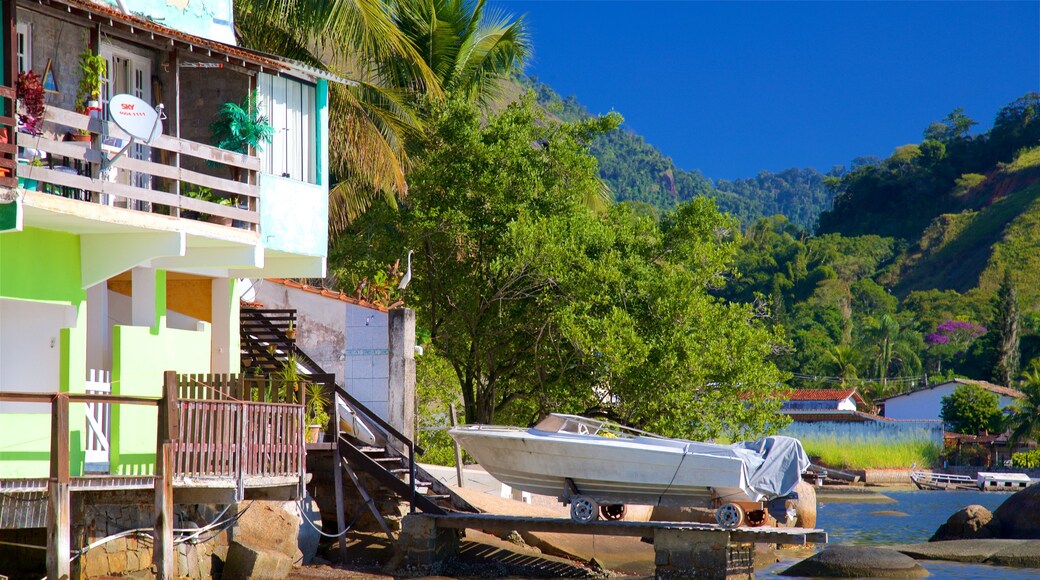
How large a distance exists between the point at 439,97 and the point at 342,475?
9946mm

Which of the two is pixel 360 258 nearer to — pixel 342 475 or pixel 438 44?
pixel 438 44

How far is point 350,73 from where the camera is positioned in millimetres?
29703

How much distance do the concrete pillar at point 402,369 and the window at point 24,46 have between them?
7.86 metres

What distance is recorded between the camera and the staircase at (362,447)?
19688 mm

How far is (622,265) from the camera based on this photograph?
24.1 m

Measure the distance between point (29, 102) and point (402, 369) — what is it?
29.2 feet

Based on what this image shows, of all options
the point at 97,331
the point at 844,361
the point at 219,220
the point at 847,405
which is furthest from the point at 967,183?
the point at 97,331

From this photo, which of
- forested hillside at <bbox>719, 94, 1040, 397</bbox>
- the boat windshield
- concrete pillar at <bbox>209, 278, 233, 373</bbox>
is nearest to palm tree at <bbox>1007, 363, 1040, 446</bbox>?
forested hillside at <bbox>719, 94, 1040, 397</bbox>

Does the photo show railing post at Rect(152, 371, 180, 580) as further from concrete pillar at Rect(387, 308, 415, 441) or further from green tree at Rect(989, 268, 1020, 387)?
green tree at Rect(989, 268, 1020, 387)

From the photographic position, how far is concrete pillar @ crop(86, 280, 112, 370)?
55.2ft

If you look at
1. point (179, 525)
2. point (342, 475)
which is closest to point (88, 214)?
point (179, 525)

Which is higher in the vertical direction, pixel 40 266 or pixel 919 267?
pixel 919 267

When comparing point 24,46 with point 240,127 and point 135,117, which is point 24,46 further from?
point 240,127

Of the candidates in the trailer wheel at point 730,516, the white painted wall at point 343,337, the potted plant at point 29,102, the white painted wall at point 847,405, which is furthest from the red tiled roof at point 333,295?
the white painted wall at point 847,405
